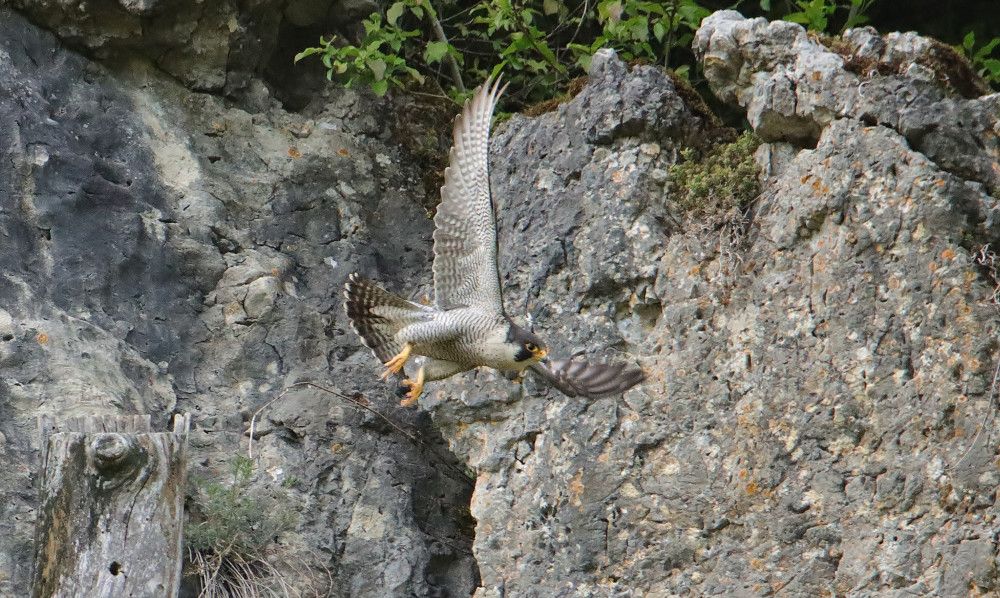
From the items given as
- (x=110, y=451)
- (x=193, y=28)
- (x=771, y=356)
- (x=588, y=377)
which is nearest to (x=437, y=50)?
(x=193, y=28)

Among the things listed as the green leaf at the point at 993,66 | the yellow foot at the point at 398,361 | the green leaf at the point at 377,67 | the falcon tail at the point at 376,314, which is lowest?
the yellow foot at the point at 398,361

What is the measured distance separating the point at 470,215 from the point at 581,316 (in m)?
0.77

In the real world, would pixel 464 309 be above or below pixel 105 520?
above

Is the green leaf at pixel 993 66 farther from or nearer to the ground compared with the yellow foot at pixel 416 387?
farther from the ground

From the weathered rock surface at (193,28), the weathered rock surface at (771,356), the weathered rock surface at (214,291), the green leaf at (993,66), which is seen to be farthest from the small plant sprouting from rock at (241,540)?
the green leaf at (993,66)

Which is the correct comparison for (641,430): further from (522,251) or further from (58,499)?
(58,499)

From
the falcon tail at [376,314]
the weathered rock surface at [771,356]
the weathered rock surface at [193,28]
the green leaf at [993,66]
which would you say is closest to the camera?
the weathered rock surface at [771,356]

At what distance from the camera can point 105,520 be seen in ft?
13.1

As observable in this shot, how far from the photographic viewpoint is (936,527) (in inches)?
182

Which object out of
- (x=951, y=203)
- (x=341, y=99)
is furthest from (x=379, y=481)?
(x=951, y=203)

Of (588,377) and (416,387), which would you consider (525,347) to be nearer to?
(588,377)

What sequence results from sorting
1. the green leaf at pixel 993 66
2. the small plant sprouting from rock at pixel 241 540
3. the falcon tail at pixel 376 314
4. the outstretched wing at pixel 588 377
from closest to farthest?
the outstretched wing at pixel 588 377
the small plant sprouting from rock at pixel 241 540
the falcon tail at pixel 376 314
the green leaf at pixel 993 66

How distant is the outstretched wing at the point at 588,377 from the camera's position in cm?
507

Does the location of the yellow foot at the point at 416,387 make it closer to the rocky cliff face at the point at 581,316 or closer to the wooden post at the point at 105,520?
the rocky cliff face at the point at 581,316
